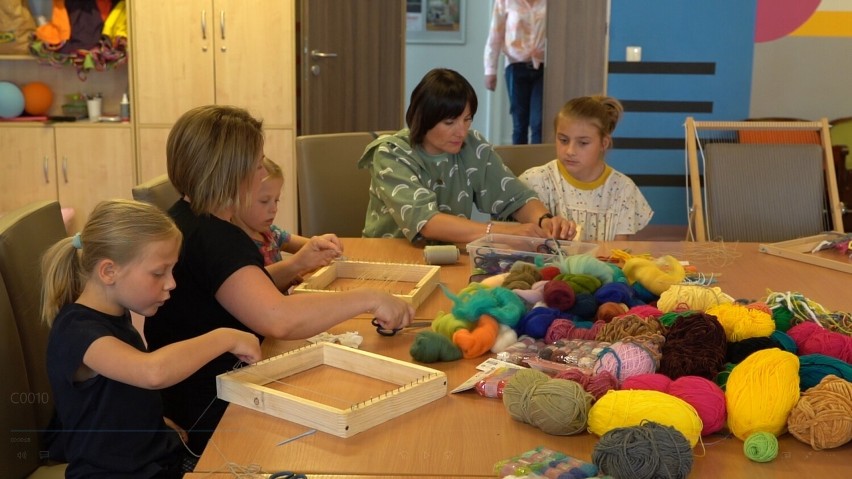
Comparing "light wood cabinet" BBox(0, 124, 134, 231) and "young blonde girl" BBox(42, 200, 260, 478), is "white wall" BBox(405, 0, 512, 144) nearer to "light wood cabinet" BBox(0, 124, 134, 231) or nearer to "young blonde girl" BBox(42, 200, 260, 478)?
"light wood cabinet" BBox(0, 124, 134, 231)

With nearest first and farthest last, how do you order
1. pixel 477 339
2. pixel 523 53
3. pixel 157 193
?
pixel 477 339, pixel 157 193, pixel 523 53

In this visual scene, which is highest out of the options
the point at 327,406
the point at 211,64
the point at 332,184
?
the point at 211,64

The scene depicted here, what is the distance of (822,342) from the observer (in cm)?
140

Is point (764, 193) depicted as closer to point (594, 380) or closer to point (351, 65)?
point (594, 380)

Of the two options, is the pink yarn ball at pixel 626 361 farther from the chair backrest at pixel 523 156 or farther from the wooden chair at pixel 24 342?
the chair backrest at pixel 523 156

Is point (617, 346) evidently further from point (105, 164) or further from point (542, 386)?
point (105, 164)

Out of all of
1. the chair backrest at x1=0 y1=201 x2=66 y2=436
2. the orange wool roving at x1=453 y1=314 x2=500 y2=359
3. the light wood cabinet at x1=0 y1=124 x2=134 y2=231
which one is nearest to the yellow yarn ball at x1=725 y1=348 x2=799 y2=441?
the orange wool roving at x1=453 y1=314 x2=500 y2=359

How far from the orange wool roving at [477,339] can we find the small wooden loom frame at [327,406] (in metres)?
0.14

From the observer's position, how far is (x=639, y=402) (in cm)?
117

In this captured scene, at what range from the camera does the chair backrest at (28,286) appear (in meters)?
1.56

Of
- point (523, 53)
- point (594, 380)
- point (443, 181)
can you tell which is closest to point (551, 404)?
point (594, 380)

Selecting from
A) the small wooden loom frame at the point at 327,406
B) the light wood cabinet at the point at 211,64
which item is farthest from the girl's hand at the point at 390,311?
the light wood cabinet at the point at 211,64

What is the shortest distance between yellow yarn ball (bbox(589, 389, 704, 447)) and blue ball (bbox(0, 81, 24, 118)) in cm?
408

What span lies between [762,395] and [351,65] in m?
3.89
